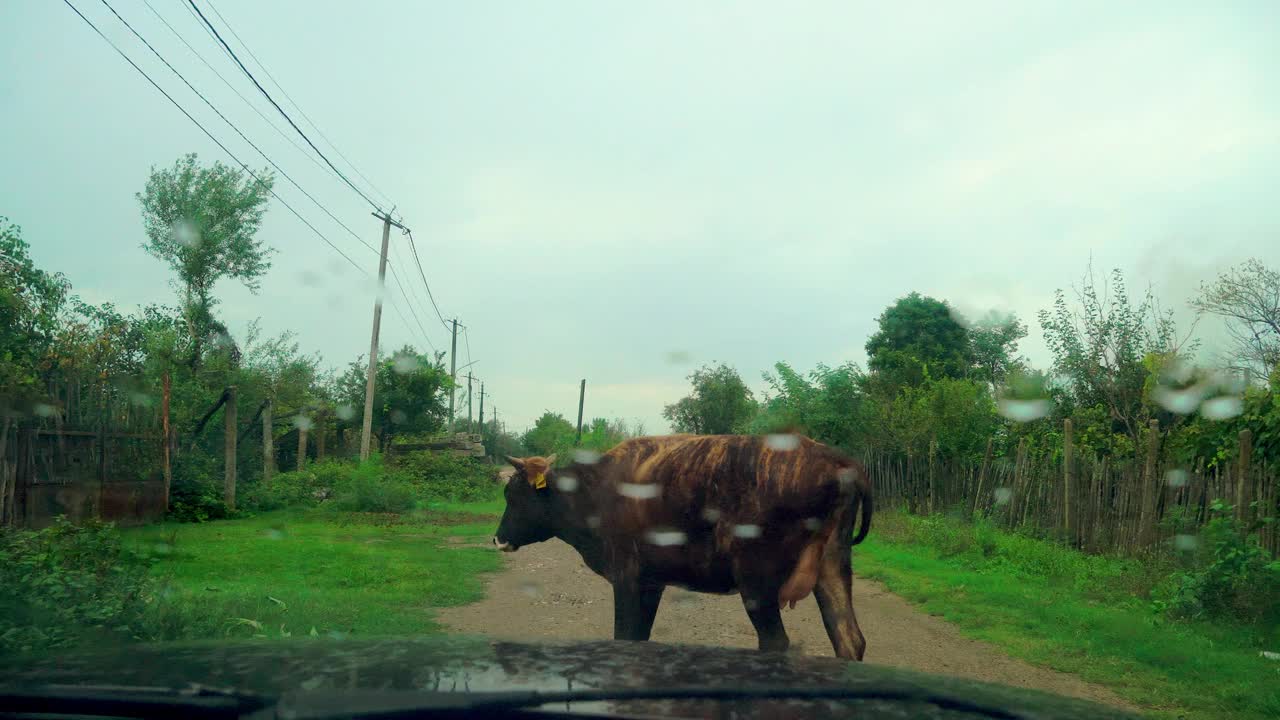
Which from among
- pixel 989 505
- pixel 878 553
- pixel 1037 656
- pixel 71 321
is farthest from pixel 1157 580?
pixel 71 321

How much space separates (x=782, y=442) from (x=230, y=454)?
17239mm

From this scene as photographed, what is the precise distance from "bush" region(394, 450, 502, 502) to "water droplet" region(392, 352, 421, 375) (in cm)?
558

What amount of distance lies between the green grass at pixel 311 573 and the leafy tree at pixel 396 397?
14852 millimetres

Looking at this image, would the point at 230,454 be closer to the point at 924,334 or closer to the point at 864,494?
the point at 864,494

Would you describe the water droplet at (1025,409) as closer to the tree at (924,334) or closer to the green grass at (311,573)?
the green grass at (311,573)

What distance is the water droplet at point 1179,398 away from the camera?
14038 mm

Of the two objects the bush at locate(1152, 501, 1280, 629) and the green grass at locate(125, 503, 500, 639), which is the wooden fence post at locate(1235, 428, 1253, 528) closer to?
the bush at locate(1152, 501, 1280, 629)

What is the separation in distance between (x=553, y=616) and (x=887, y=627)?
125 inches

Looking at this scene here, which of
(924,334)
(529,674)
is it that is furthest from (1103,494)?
(924,334)

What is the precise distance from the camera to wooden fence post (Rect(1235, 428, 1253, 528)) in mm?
9375

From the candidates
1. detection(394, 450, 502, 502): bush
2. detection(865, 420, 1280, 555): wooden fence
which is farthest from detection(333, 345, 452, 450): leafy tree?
detection(865, 420, 1280, 555): wooden fence

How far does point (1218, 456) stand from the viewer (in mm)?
10555

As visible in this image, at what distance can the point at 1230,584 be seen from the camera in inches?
314

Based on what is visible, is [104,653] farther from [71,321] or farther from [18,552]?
[71,321]
